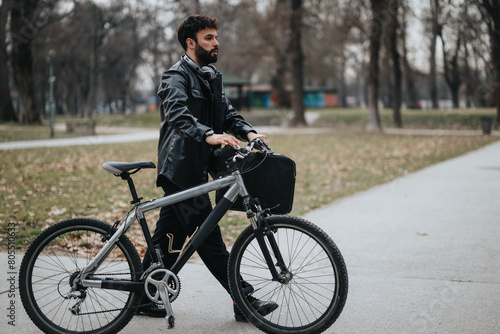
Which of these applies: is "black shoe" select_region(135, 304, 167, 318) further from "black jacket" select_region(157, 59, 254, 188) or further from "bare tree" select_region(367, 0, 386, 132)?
"bare tree" select_region(367, 0, 386, 132)

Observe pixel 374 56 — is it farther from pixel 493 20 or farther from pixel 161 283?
pixel 161 283

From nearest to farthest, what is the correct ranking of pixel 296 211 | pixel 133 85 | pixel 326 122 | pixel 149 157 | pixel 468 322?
pixel 468 322 → pixel 296 211 → pixel 149 157 → pixel 326 122 → pixel 133 85

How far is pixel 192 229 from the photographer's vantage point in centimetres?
352

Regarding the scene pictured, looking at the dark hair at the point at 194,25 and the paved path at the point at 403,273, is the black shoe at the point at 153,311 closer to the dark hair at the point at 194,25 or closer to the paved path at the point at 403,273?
the paved path at the point at 403,273

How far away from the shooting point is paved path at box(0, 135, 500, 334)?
11.6ft

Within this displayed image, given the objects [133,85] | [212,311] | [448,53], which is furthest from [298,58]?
[133,85]

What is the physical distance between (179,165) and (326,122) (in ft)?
117

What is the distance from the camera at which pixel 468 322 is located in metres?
3.53

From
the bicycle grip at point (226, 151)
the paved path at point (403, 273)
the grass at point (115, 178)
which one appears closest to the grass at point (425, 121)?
the grass at point (115, 178)

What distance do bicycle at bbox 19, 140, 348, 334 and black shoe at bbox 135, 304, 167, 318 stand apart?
0.26m

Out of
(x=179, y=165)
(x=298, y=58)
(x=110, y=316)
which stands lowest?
(x=110, y=316)

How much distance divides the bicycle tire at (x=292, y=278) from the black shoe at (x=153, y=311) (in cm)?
59

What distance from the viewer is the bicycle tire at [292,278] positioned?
121 inches

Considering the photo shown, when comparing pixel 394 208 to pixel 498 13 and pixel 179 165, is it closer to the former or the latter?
pixel 179 165
